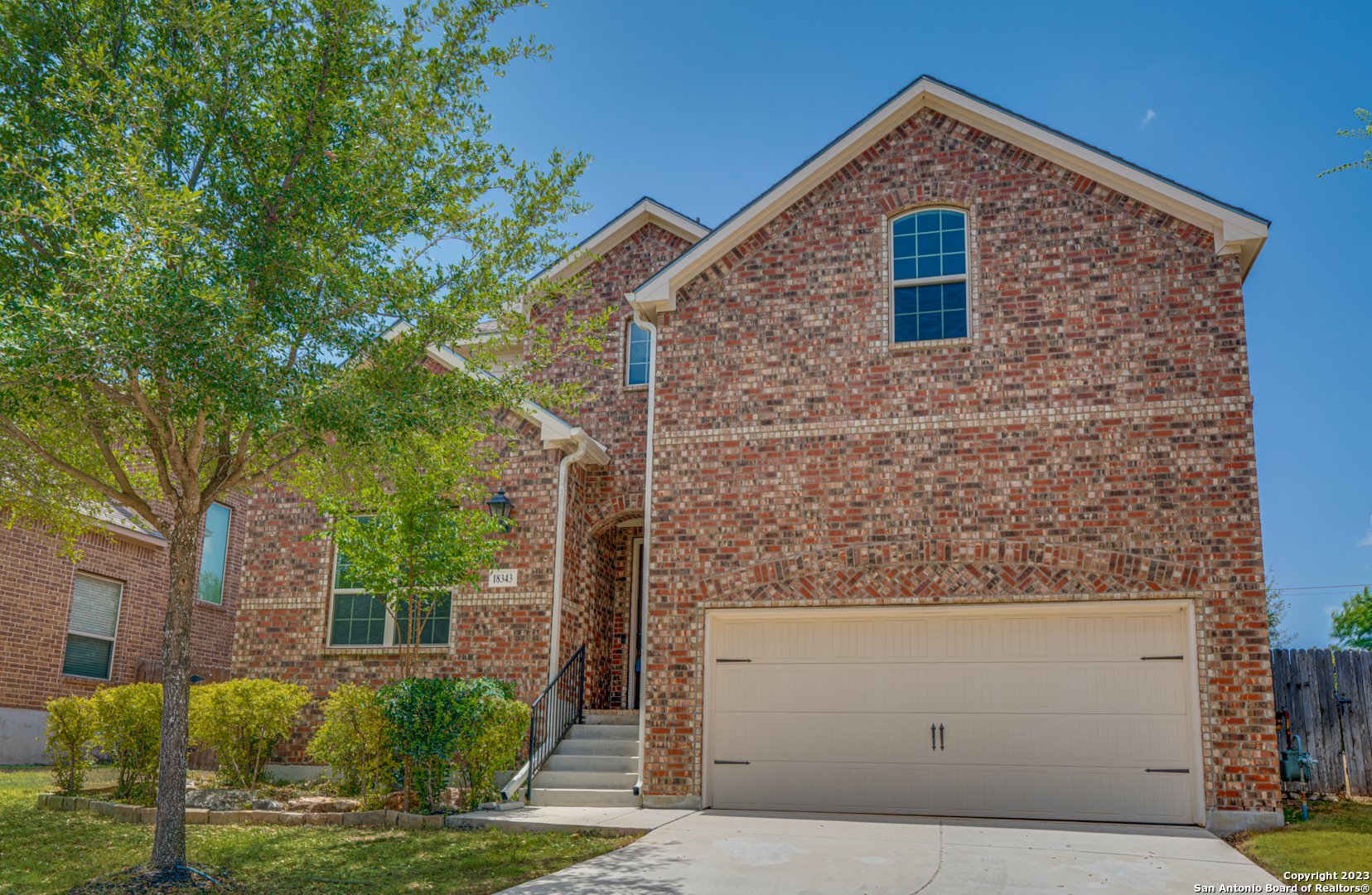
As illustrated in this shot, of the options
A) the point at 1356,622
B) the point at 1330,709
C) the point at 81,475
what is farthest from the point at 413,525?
the point at 1356,622

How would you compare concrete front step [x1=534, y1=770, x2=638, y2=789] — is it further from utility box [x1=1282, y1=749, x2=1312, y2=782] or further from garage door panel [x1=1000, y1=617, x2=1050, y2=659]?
utility box [x1=1282, y1=749, x2=1312, y2=782]

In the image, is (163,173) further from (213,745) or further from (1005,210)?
(1005,210)

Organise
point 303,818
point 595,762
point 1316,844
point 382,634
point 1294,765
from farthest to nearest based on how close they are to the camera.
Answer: point 382,634, point 595,762, point 1294,765, point 303,818, point 1316,844

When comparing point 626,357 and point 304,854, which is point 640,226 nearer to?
point 626,357

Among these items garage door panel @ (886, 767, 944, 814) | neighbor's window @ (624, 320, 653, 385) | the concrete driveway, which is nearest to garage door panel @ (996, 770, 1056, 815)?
the concrete driveway

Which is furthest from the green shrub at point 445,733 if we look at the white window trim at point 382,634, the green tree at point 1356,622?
A: the green tree at point 1356,622

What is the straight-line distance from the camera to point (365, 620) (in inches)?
587

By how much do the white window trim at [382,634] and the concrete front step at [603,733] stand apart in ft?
6.99

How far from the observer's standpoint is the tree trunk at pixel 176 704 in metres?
8.10

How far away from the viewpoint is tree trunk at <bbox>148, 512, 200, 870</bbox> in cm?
810

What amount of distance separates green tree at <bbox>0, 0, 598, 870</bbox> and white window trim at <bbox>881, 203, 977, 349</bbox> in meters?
4.36

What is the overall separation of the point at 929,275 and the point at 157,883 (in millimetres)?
10010

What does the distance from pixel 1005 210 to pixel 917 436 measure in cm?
298

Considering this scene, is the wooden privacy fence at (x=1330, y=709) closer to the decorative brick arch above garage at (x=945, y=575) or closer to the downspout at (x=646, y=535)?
the decorative brick arch above garage at (x=945, y=575)
